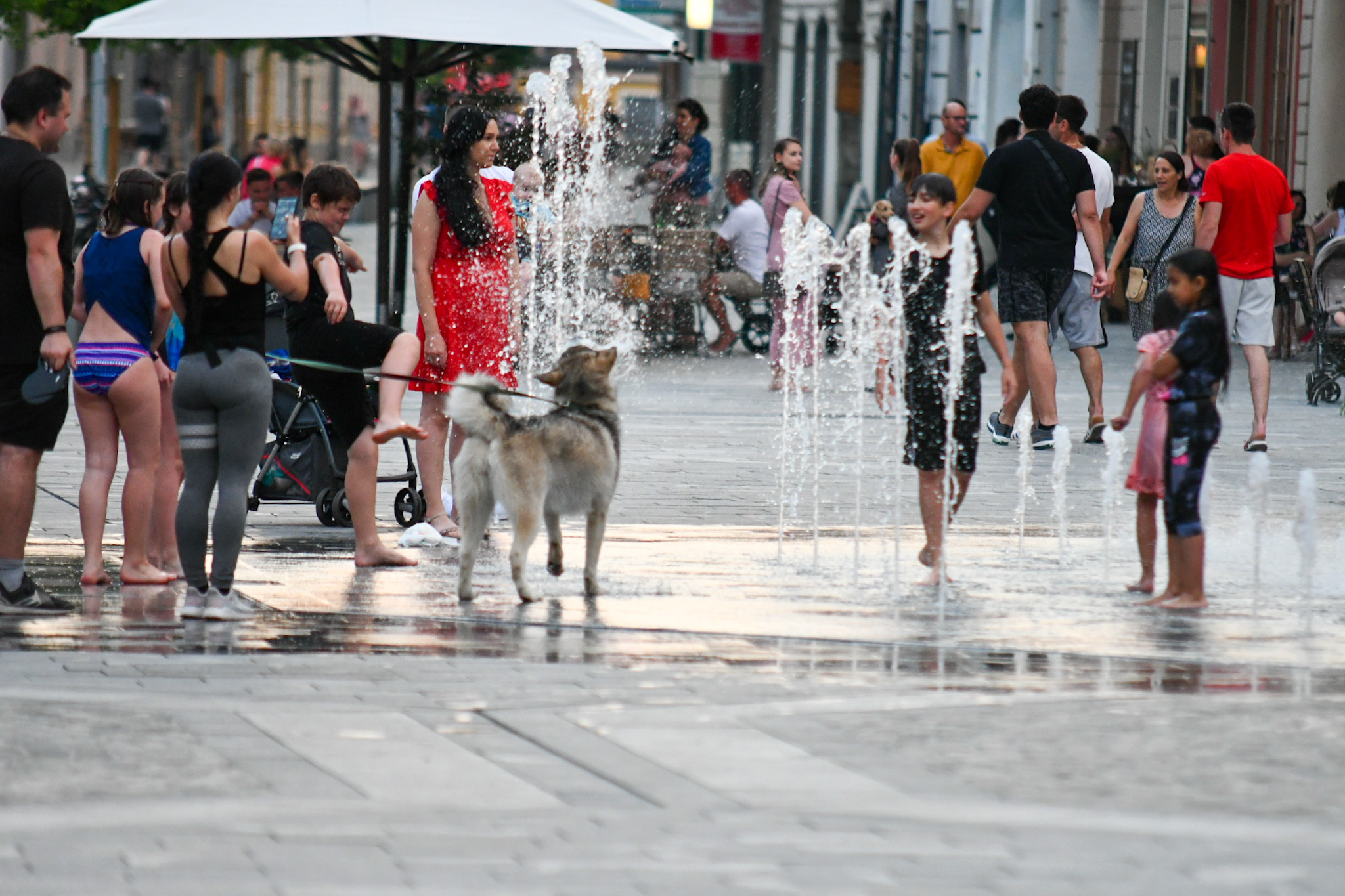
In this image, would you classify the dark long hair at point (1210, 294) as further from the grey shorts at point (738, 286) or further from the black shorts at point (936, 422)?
the grey shorts at point (738, 286)

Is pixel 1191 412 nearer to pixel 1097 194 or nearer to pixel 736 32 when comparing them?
pixel 1097 194

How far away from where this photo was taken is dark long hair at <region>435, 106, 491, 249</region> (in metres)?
9.06

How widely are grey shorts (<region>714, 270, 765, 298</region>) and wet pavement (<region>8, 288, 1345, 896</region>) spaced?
958 centimetres

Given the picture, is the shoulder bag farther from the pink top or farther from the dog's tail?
the dog's tail

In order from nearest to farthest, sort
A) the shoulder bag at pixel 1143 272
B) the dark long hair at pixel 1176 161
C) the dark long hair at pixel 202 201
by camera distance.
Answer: the dark long hair at pixel 202 201
the shoulder bag at pixel 1143 272
the dark long hair at pixel 1176 161

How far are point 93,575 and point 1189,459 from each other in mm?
4129

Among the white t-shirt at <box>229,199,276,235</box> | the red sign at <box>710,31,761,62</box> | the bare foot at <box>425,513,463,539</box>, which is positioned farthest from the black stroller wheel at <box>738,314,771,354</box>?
the red sign at <box>710,31,761,62</box>

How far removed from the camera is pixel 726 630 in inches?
290

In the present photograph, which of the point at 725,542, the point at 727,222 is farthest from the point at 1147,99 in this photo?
the point at 725,542

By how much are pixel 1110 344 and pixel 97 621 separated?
1418cm

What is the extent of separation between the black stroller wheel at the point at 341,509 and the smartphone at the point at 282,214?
4.26 meters

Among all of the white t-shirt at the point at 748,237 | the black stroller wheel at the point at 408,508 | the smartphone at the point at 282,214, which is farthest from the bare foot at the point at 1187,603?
the white t-shirt at the point at 748,237

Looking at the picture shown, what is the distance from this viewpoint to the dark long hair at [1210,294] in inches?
311

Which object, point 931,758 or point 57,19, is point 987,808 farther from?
point 57,19
